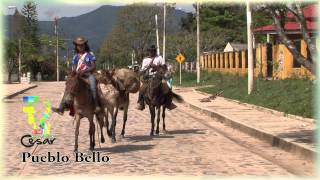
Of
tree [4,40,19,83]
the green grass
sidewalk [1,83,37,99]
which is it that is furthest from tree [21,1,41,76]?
the green grass

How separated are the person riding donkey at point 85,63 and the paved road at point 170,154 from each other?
1111 millimetres

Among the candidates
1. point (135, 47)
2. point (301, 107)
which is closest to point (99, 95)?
point (301, 107)

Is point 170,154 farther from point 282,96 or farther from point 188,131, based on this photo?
point 282,96

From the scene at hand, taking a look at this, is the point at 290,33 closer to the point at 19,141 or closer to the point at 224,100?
the point at 224,100

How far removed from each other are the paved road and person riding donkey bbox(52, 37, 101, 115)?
111 cm

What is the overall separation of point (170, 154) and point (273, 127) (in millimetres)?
4533

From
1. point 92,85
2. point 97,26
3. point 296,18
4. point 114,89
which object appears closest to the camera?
point 296,18

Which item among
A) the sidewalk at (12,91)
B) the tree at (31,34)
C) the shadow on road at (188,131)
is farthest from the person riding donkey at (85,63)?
the tree at (31,34)

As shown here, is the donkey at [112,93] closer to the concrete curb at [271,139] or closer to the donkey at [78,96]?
the donkey at [78,96]

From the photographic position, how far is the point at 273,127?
15.5 meters

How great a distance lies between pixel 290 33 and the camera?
37062mm

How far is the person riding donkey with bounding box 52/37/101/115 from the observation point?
11.7m

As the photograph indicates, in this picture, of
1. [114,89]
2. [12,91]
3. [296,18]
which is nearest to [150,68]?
[114,89]

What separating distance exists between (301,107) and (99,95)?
8.72 m
